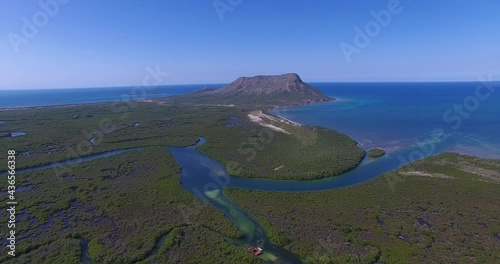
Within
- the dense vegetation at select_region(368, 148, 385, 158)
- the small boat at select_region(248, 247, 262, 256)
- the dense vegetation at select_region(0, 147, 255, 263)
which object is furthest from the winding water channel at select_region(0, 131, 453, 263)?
the dense vegetation at select_region(0, 147, 255, 263)

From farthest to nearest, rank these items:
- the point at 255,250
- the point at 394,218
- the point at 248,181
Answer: the point at 248,181 → the point at 394,218 → the point at 255,250

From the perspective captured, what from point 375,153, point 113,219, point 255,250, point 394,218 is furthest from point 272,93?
point 255,250

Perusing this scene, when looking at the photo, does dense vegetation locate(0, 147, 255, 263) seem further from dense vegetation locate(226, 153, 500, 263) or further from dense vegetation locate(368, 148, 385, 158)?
dense vegetation locate(368, 148, 385, 158)

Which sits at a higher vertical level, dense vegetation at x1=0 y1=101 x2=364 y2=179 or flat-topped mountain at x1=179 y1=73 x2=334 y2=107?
flat-topped mountain at x1=179 y1=73 x2=334 y2=107

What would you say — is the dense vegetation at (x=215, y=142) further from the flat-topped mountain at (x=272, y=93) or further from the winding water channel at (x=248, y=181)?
the flat-topped mountain at (x=272, y=93)

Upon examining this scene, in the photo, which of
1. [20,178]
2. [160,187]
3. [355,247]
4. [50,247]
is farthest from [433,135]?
[20,178]

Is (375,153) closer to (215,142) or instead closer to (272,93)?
(215,142)
